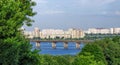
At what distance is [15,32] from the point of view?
1661cm

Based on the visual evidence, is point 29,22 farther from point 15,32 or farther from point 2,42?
point 2,42

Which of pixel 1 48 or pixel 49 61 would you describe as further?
pixel 49 61

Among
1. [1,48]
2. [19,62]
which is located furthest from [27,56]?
[1,48]

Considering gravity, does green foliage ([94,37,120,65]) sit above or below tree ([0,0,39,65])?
below

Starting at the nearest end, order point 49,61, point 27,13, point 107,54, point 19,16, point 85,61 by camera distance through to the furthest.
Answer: point 19,16 < point 27,13 < point 49,61 < point 85,61 < point 107,54

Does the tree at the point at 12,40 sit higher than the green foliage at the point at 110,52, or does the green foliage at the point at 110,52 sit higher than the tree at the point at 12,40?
the tree at the point at 12,40

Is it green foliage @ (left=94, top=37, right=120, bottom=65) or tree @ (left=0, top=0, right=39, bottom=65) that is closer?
tree @ (left=0, top=0, right=39, bottom=65)

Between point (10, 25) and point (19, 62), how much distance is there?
1519 mm

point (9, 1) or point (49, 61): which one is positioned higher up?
point (9, 1)

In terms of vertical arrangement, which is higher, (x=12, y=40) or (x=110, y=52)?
(x=12, y=40)

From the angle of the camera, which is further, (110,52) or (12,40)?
(110,52)

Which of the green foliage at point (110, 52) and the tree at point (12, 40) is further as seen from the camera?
the green foliage at point (110, 52)

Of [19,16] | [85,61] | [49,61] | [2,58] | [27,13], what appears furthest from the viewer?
[85,61]

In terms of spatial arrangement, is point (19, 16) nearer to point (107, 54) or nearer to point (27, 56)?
point (27, 56)
